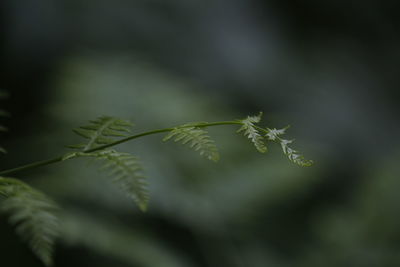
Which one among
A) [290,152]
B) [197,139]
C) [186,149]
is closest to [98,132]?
[197,139]

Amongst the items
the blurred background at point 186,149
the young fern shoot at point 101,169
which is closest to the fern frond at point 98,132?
the young fern shoot at point 101,169

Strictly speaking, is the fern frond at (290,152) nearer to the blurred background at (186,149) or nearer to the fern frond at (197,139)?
the fern frond at (197,139)

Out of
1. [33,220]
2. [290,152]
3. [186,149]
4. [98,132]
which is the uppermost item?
[186,149]

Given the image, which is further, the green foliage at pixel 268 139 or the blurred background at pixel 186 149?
the blurred background at pixel 186 149

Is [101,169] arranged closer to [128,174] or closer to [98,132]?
[128,174]

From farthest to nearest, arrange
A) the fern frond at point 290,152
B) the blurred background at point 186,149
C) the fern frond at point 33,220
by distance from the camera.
Answer: the blurred background at point 186,149 → the fern frond at point 290,152 → the fern frond at point 33,220

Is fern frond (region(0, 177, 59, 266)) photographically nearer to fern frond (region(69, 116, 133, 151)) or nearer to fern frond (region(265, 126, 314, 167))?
fern frond (region(69, 116, 133, 151))

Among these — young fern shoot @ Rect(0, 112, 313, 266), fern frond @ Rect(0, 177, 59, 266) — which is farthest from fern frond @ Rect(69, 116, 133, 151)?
fern frond @ Rect(0, 177, 59, 266)
